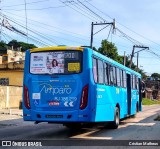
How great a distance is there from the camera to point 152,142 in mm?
11516

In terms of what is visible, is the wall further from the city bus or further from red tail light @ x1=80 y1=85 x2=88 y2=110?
red tail light @ x1=80 y1=85 x2=88 y2=110

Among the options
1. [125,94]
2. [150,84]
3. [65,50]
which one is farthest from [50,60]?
[150,84]

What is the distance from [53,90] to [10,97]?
65.5 feet

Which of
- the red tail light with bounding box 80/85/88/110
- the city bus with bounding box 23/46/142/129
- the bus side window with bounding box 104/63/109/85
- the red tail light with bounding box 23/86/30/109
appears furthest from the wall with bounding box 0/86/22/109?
the red tail light with bounding box 80/85/88/110

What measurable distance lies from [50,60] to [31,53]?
32.2 inches

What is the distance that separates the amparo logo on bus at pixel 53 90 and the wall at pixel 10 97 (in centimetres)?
1820

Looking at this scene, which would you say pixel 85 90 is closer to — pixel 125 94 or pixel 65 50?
pixel 65 50

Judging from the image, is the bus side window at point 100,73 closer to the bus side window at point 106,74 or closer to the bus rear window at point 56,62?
the bus side window at point 106,74

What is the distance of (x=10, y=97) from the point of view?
105 ft

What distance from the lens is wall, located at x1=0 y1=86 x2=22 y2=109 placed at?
30375mm

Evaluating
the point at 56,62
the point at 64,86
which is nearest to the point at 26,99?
the point at 64,86

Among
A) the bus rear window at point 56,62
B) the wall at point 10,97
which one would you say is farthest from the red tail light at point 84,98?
the wall at point 10,97

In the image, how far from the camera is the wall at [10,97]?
30.4 metres

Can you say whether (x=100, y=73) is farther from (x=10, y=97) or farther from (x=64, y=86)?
(x=10, y=97)
